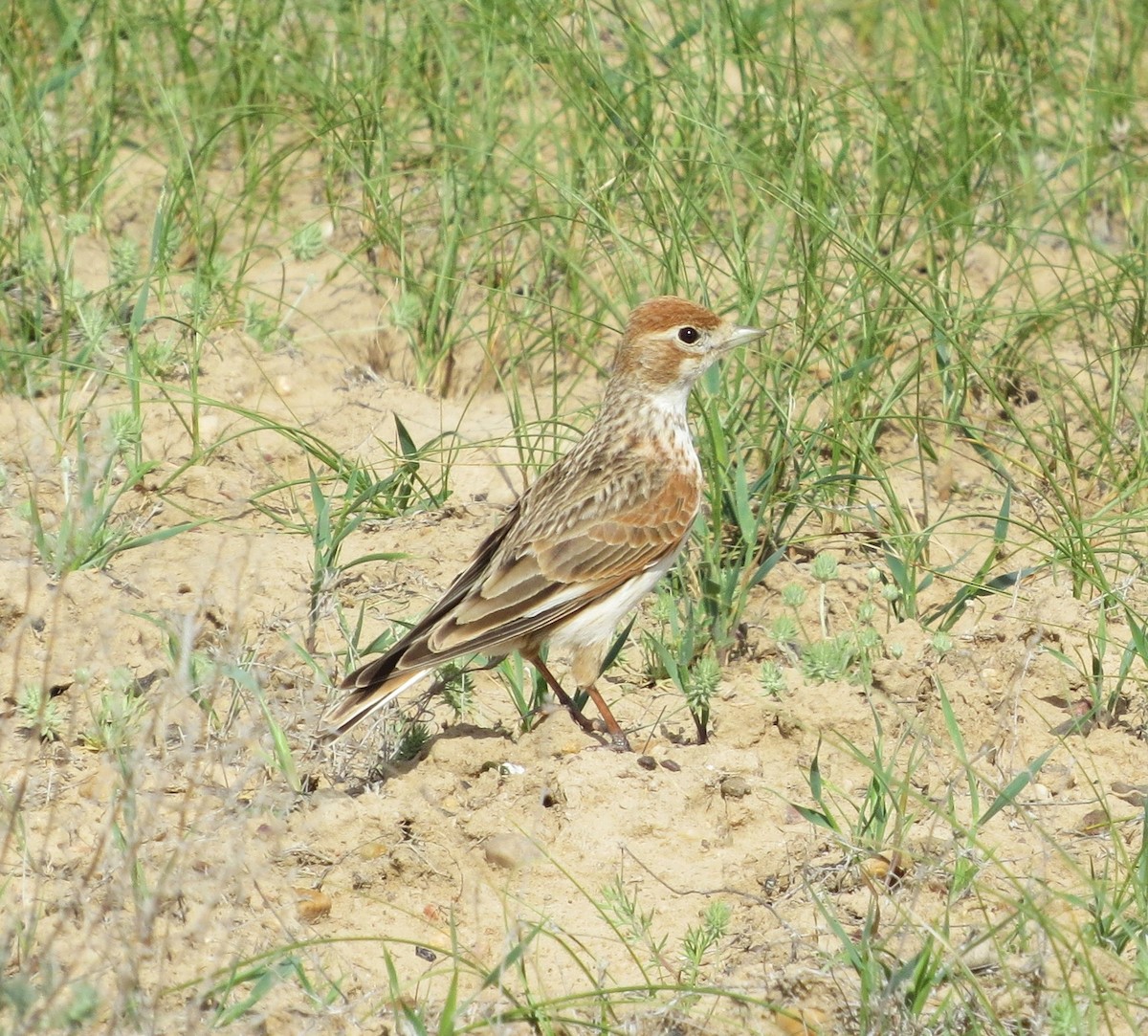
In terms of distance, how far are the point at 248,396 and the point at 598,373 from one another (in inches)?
54.4

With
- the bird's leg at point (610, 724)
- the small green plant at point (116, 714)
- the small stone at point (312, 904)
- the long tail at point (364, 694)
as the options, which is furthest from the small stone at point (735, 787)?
the small green plant at point (116, 714)

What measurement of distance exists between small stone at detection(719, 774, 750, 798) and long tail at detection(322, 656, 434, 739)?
2.91 ft

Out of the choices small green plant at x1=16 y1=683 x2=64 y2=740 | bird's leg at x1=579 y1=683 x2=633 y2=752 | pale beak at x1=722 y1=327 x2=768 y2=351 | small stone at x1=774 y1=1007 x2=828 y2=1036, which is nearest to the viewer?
small stone at x1=774 y1=1007 x2=828 y2=1036

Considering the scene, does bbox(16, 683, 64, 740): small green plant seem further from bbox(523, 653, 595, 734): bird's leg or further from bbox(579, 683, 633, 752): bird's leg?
bbox(579, 683, 633, 752): bird's leg

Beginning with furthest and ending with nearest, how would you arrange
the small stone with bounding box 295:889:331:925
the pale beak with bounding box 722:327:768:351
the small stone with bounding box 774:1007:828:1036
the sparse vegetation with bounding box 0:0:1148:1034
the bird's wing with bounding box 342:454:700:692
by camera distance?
1. the pale beak with bounding box 722:327:768:351
2. the bird's wing with bounding box 342:454:700:692
3. the small stone with bounding box 295:889:331:925
4. the sparse vegetation with bounding box 0:0:1148:1034
5. the small stone with bounding box 774:1007:828:1036

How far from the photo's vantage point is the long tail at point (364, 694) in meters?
4.53

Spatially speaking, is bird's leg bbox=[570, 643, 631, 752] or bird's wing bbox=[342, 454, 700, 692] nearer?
bird's wing bbox=[342, 454, 700, 692]

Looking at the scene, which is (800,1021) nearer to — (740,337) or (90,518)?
(740,337)

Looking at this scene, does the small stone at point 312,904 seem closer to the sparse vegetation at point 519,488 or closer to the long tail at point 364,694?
the sparse vegetation at point 519,488

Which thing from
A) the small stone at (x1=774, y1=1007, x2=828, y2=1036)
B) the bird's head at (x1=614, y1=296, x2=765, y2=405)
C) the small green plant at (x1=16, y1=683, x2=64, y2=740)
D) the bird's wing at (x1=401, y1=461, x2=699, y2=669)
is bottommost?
the small stone at (x1=774, y1=1007, x2=828, y2=1036)

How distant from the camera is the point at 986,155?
711 cm

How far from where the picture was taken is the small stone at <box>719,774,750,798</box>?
4680 millimetres

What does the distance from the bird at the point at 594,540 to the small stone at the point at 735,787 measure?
1.29 ft

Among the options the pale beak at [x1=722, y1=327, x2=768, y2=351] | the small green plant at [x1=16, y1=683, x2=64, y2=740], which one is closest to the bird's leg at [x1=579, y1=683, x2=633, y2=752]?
the pale beak at [x1=722, y1=327, x2=768, y2=351]
